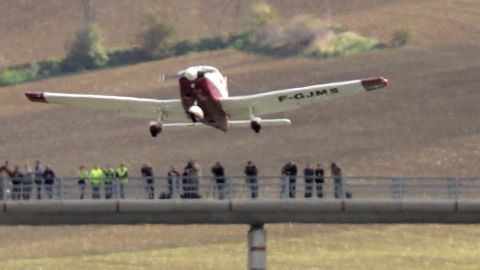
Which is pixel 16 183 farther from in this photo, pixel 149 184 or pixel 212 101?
pixel 212 101

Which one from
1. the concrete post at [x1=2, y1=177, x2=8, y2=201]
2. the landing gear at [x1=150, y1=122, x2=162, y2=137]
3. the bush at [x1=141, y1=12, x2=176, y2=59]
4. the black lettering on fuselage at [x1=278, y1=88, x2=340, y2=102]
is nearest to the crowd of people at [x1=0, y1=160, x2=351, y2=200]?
the concrete post at [x1=2, y1=177, x2=8, y2=201]

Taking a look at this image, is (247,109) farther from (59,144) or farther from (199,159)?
(59,144)

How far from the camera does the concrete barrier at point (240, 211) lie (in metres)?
57.9

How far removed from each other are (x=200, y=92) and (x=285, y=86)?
69.8 m

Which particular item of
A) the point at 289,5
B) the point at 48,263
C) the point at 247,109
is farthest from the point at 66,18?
the point at 247,109

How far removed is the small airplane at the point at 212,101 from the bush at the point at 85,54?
75496mm

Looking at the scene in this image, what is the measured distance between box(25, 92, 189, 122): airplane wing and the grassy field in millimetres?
8515

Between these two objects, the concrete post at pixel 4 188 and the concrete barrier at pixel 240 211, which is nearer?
the concrete barrier at pixel 240 211

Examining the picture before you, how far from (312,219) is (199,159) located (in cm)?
5320

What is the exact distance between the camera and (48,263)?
75562mm

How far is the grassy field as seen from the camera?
73.0 metres

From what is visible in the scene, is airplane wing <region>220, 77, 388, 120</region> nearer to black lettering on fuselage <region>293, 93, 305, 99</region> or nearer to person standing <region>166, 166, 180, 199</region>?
black lettering on fuselage <region>293, 93, 305, 99</region>

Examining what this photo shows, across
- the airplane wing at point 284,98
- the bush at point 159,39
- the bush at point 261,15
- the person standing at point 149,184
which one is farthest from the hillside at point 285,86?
the person standing at point 149,184

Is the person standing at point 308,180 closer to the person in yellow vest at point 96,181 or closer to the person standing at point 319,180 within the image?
the person standing at point 319,180
